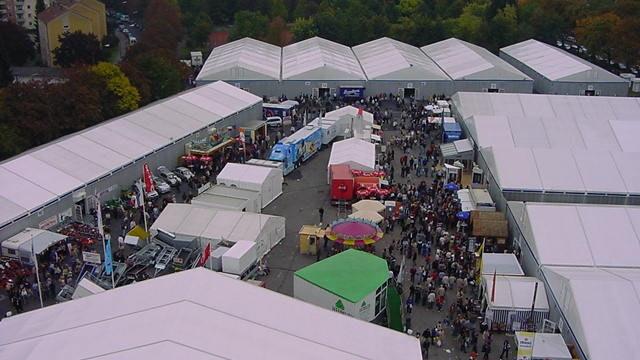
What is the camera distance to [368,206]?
22.2 meters

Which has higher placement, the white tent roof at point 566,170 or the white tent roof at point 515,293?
the white tent roof at point 566,170

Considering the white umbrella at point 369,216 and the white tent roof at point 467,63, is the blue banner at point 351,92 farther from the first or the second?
the white umbrella at point 369,216

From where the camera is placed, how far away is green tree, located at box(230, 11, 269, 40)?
52.8m

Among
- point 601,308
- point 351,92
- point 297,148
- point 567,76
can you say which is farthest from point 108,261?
point 567,76

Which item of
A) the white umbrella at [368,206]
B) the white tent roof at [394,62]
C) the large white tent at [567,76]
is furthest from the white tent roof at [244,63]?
the white umbrella at [368,206]

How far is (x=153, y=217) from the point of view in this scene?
2227 centimetres

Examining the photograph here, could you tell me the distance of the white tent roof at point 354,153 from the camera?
25500 mm

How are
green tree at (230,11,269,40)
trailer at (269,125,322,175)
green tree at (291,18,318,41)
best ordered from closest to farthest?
trailer at (269,125,322,175)
green tree at (230,11,269,40)
green tree at (291,18,318,41)

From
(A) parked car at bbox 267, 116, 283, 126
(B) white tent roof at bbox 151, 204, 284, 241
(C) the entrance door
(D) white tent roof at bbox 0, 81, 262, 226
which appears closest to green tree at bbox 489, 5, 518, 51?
(C) the entrance door

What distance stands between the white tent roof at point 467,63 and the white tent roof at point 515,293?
76.2 feet

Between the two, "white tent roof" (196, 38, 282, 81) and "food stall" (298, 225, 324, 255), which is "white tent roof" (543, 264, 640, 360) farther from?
"white tent roof" (196, 38, 282, 81)

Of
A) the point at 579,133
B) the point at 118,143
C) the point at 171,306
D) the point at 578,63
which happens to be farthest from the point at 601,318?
the point at 578,63

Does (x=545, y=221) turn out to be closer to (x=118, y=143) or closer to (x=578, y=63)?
(x=118, y=143)

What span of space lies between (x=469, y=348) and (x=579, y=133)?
46.8ft
